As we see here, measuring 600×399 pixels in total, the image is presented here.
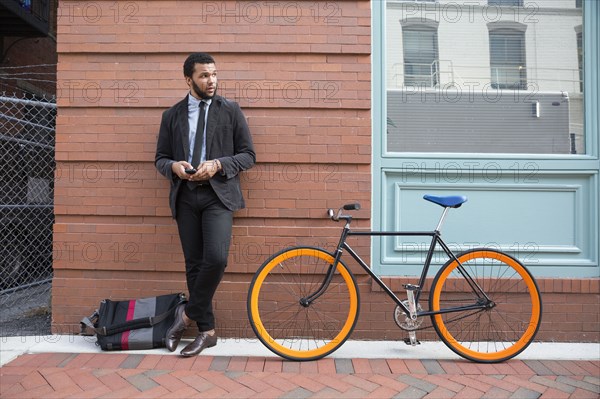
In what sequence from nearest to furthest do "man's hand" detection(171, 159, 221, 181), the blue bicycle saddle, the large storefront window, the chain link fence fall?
"man's hand" detection(171, 159, 221, 181) < the blue bicycle saddle < the large storefront window < the chain link fence

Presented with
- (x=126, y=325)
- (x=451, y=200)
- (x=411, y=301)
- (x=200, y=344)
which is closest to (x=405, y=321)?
(x=411, y=301)

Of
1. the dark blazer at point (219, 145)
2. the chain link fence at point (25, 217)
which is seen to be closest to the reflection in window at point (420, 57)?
the dark blazer at point (219, 145)

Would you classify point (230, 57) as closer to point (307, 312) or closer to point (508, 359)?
point (307, 312)

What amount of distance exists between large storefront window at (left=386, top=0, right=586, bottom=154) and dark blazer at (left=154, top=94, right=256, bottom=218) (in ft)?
4.22

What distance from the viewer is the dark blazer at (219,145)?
141 inches

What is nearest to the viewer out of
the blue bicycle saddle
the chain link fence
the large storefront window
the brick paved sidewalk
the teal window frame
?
the brick paved sidewalk

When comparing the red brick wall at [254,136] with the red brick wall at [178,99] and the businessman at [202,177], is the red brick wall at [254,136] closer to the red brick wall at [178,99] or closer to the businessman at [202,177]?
the red brick wall at [178,99]

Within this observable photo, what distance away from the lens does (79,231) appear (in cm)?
402

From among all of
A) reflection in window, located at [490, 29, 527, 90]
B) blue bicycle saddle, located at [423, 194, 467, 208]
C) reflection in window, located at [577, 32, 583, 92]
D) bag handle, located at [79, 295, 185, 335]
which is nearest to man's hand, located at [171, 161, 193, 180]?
bag handle, located at [79, 295, 185, 335]

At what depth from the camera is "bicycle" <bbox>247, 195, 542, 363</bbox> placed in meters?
3.56

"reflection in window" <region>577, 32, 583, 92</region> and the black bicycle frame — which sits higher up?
"reflection in window" <region>577, 32, 583, 92</region>

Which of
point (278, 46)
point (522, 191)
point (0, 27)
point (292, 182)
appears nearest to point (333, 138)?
point (292, 182)

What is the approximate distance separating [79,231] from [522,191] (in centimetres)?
358

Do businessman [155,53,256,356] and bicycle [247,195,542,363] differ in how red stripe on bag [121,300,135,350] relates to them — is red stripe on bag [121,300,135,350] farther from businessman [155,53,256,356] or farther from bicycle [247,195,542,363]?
bicycle [247,195,542,363]
